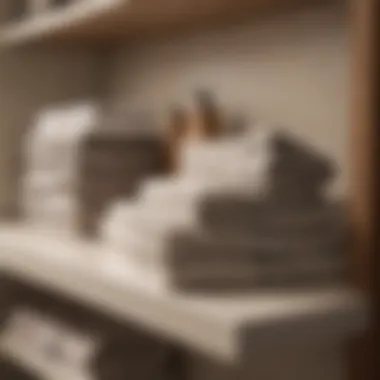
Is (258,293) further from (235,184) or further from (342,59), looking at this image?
(342,59)

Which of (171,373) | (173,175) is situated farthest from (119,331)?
(173,175)

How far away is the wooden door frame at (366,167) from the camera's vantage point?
895 mm

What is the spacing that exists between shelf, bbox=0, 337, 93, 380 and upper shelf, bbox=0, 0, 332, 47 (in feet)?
1.89

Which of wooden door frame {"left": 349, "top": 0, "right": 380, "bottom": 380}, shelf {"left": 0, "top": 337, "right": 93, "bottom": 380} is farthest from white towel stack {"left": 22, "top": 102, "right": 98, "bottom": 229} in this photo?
wooden door frame {"left": 349, "top": 0, "right": 380, "bottom": 380}

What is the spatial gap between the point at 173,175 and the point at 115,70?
43cm

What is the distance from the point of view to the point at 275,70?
1.24 meters

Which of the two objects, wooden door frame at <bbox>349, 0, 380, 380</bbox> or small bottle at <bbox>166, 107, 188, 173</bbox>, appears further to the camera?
small bottle at <bbox>166, 107, 188, 173</bbox>

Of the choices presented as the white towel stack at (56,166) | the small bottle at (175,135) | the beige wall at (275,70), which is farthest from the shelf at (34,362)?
the beige wall at (275,70)

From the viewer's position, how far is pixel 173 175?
135cm

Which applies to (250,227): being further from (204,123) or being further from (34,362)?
(34,362)

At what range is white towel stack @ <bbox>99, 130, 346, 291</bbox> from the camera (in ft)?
2.95

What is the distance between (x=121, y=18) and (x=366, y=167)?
59cm

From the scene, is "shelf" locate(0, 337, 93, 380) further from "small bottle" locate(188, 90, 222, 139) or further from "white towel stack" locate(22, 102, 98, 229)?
"small bottle" locate(188, 90, 222, 139)

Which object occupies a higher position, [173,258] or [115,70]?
[115,70]
